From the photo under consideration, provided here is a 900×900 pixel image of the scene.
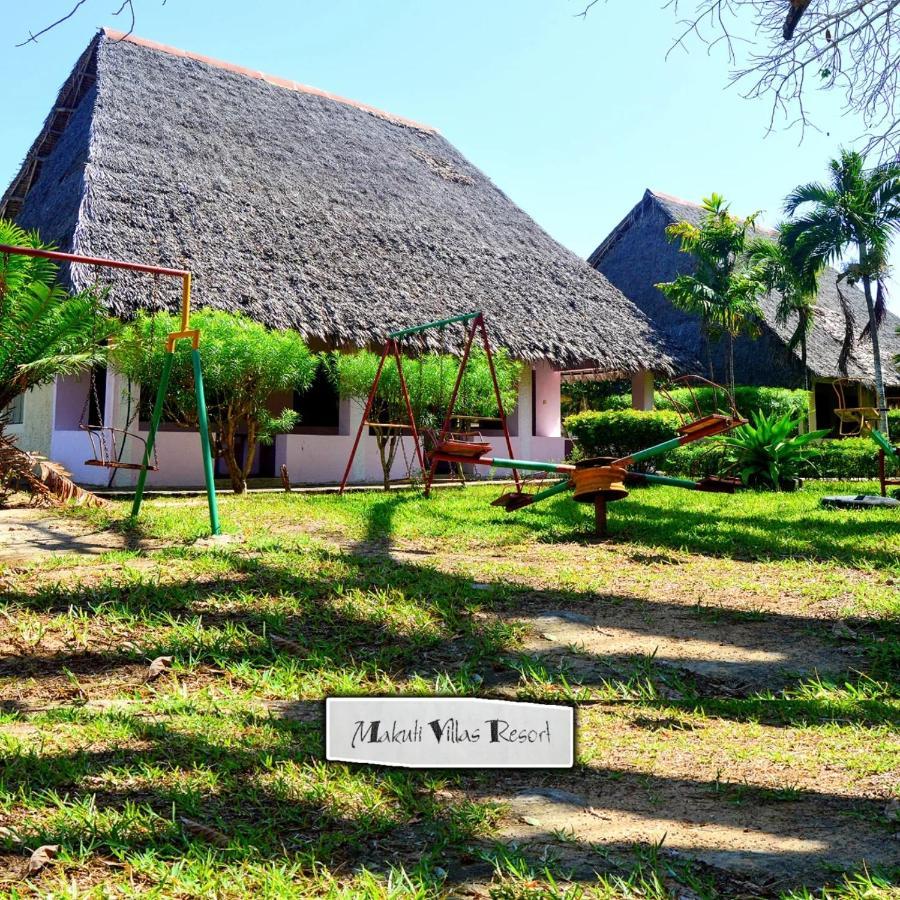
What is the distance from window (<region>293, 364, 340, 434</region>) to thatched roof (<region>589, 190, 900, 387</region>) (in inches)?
→ 411

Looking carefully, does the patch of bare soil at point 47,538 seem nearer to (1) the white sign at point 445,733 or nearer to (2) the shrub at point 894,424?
(1) the white sign at point 445,733

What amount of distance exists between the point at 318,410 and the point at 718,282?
10.7 m

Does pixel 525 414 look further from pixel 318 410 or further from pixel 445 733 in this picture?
pixel 445 733

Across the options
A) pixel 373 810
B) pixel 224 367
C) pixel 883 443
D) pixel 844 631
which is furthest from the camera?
pixel 224 367

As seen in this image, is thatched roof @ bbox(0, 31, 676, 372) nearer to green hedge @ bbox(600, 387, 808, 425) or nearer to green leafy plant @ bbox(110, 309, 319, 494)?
green leafy plant @ bbox(110, 309, 319, 494)

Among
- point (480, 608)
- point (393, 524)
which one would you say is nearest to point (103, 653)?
point (480, 608)

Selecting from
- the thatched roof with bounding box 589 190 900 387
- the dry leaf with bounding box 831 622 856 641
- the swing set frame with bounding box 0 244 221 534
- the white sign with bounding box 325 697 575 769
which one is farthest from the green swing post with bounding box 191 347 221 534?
the thatched roof with bounding box 589 190 900 387

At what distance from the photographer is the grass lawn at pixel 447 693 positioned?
1572 millimetres

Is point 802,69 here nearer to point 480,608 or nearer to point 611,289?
point 480,608

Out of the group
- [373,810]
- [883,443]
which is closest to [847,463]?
[883,443]

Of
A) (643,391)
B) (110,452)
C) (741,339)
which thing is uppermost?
(741,339)

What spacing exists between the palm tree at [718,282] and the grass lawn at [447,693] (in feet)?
48.1

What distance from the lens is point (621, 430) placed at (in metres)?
13.1

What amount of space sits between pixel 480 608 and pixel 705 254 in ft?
57.8
